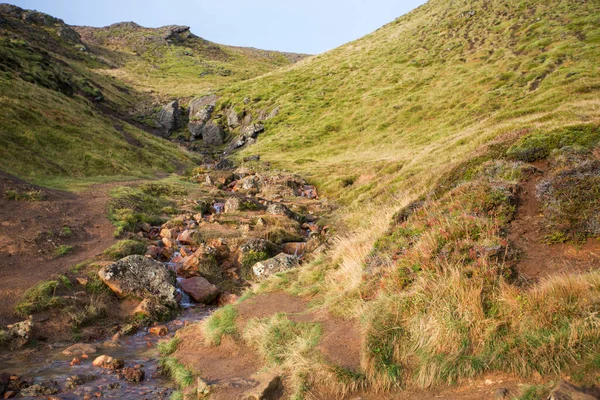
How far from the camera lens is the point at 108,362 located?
10.1m

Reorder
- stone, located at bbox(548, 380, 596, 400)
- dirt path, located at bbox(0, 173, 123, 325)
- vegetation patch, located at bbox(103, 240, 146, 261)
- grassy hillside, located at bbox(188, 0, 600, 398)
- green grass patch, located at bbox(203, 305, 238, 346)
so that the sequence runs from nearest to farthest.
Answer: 1. stone, located at bbox(548, 380, 596, 400)
2. grassy hillside, located at bbox(188, 0, 600, 398)
3. green grass patch, located at bbox(203, 305, 238, 346)
4. dirt path, located at bbox(0, 173, 123, 325)
5. vegetation patch, located at bbox(103, 240, 146, 261)

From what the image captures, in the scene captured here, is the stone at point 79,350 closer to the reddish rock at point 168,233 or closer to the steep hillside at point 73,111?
the reddish rock at point 168,233

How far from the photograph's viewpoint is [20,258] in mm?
15578

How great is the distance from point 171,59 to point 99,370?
150747 mm

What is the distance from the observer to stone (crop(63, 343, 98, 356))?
10.9m

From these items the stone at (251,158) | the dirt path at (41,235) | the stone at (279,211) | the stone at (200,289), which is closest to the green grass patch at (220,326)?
the stone at (200,289)

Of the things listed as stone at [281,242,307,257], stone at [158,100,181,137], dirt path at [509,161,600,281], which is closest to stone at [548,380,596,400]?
dirt path at [509,161,600,281]

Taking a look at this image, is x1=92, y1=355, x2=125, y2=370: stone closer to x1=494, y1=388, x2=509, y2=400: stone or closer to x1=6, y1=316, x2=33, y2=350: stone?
x1=6, y1=316, x2=33, y2=350: stone

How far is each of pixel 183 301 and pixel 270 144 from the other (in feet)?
145

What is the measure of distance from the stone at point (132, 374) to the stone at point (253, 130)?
2199 inches

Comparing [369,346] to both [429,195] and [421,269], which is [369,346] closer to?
[421,269]

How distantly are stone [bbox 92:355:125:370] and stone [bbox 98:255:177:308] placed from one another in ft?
13.5

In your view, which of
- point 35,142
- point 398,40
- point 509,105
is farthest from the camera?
point 398,40

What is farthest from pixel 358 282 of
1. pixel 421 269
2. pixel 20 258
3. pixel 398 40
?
pixel 398 40
